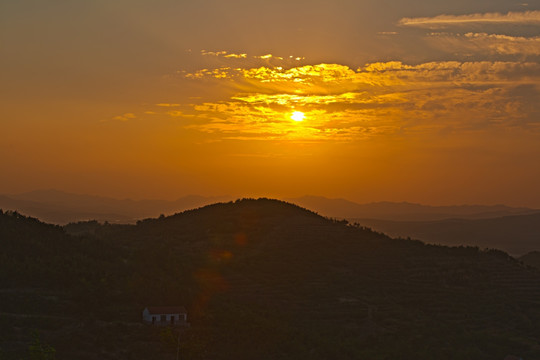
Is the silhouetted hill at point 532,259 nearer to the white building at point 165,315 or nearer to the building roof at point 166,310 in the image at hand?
the building roof at point 166,310

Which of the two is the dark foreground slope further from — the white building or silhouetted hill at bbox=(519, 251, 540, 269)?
silhouetted hill at bbox=(519, 251, 540, 269)

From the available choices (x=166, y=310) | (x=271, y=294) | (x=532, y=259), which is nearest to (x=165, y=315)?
(x=166, y=310)

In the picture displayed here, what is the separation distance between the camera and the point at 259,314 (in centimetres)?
5625

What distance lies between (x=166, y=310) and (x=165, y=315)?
656 millimetres

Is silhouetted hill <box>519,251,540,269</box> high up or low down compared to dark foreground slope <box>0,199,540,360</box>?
up

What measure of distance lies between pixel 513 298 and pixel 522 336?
12.0 meters

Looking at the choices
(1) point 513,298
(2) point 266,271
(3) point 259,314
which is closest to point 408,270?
(1) point 513,298

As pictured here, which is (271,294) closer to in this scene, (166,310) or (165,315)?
(166,310)

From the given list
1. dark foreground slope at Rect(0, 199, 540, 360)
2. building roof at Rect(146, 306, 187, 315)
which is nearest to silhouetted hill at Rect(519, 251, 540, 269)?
dark foreground slope at Rect(0, 199, 540, 360)

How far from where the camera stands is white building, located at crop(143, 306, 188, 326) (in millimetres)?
48875

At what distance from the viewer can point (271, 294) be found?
66.8m

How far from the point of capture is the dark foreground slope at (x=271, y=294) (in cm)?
4641

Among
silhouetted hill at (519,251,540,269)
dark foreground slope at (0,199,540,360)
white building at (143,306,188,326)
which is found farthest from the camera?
silhouetted hill at (519,251,540,269)

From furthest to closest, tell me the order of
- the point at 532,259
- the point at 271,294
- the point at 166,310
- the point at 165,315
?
the point at 532,259, the point at 271,294, the point at 166,310, the point at 165,315
